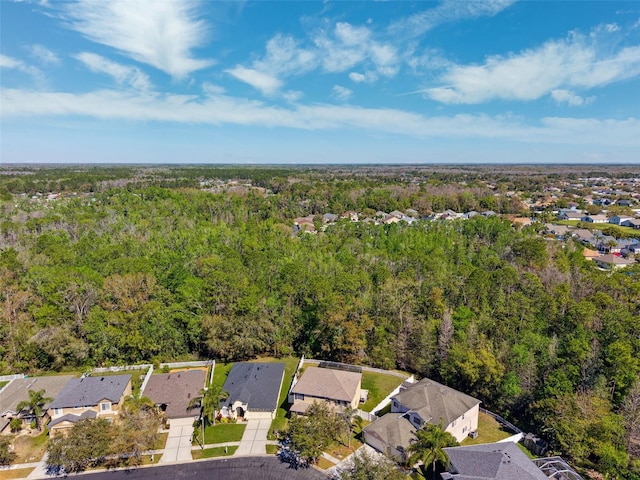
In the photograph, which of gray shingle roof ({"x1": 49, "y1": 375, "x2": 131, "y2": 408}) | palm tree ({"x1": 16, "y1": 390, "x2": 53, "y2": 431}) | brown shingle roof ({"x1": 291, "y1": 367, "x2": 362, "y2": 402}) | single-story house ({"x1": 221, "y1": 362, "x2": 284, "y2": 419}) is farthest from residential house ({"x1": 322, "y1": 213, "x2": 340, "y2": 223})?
palm tree ({"x1": 16, "y1": 390, "x2": 53, "y2": 431})

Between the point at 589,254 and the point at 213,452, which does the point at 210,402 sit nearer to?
the point at 213,452

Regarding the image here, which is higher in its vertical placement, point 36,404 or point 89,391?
point 36,404

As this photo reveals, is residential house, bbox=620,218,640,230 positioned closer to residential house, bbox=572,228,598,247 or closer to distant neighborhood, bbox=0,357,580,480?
residential house, bbox=572,228,598,247

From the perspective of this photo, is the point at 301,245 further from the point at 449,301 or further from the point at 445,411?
the point at 445,411

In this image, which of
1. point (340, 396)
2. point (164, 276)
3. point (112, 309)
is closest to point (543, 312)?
point (340, 396)

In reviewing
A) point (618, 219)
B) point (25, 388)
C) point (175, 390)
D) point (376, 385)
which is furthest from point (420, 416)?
point (618, 219)
